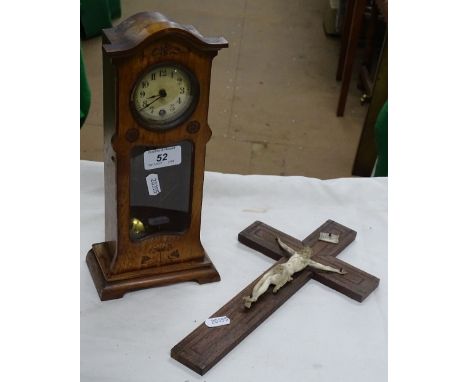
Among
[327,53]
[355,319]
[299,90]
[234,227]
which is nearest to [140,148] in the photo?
[234,227]

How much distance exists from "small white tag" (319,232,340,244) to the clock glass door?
310mm

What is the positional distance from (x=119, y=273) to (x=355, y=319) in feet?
1.45

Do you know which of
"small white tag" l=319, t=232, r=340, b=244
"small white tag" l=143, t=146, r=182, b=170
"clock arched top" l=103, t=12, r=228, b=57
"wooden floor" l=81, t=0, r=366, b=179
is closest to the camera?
"clock arched top" l=103, t=12, r=228, b=57

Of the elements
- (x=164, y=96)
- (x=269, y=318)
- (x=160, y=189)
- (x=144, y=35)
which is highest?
(x=144, y=35)

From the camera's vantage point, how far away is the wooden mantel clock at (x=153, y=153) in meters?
1.03

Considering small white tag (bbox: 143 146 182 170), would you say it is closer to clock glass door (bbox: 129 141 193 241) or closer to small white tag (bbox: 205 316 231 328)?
clock glass door (bbox: 129 141 193 241)

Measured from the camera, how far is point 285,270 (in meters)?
1.25

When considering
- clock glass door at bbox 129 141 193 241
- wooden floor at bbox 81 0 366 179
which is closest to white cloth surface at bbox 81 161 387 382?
clock glass door at bbox 129 141 193 241

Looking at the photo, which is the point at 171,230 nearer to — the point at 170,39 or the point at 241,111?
the point at 170,39

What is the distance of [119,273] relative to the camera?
121 centimetres

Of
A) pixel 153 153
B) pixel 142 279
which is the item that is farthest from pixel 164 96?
pixel 142 279

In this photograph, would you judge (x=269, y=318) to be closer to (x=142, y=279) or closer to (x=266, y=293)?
(x=266, y=293)

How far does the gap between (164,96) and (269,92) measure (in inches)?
74.1

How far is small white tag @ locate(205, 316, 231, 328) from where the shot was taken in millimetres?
1145
